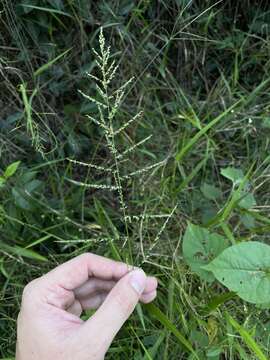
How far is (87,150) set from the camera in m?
1.80

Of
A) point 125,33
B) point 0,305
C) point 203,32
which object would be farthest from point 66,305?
point 203,32

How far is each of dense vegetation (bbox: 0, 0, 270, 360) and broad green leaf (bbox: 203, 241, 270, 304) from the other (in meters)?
0.24

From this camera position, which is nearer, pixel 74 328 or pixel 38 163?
pixel 74 328

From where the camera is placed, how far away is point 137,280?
3.92 ft

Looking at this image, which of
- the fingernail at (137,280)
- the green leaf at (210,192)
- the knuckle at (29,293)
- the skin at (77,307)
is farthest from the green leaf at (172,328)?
the green leaf at (210,192)

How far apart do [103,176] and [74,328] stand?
0.70m

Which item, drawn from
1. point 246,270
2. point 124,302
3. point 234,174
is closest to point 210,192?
point 234,174

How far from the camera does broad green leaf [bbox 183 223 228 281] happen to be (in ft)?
4.30

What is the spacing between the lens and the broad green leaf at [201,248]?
4.30 feet

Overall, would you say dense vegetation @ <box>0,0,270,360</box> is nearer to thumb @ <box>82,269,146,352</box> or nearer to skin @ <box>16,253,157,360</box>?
skin @ <box>16,253,157,360</box>

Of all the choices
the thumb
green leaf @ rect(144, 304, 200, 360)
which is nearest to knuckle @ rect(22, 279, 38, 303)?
the thumb

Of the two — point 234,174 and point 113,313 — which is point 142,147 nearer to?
point 234,174

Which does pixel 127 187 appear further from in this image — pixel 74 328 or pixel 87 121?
pixel 74 328

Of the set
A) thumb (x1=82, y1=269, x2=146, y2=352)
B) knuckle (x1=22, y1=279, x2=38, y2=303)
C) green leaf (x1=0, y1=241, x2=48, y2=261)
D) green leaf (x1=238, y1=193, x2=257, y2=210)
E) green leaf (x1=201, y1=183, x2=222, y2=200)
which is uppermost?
thumb (x1=82, y1=269, x2=146, y2=352)
